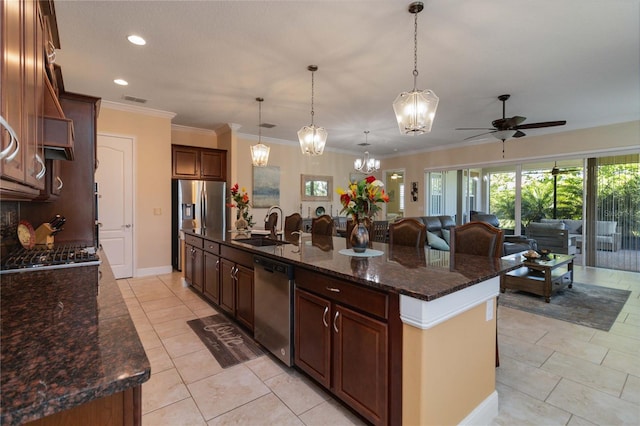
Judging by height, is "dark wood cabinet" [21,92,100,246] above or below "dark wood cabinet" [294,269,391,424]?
above

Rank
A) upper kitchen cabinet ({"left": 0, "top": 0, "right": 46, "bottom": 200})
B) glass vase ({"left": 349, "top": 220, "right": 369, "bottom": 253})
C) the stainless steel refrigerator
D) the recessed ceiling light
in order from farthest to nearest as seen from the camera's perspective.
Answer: the stainless steel refrigerator → the recessed ceiling light → glass vase ({"left": 349, "top": 220, "right": 369, "bottom": 253}) → upper kitchen cabinet ({"left": 0, "top": 0, "right": 46, "bottom": 200})

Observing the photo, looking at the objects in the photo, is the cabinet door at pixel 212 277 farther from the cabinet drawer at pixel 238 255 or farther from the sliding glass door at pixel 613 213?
the sliding glass door at pixel 613 213

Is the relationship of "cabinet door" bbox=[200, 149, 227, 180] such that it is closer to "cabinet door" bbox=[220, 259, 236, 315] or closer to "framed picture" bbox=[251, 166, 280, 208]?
"framed picture" bbox=[251, 166, 280, 208]

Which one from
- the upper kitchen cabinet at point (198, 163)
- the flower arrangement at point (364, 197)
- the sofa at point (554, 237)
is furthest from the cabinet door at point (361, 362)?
the sofa at point (554, 237)

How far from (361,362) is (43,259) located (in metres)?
2.05

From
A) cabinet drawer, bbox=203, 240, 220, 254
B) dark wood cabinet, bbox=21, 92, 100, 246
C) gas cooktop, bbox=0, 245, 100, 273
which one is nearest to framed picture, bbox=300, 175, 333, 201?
cabinet drawer, bbox=203, 240, 220, 254

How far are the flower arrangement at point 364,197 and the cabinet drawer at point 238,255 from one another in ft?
3.46

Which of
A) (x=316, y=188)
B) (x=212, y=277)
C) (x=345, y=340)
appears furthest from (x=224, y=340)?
(x=316, y=188)

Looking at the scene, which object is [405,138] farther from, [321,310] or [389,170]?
[321,310]

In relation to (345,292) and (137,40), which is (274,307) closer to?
(345,292)

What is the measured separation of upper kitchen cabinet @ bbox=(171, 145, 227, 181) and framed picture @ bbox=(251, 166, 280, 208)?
0.90 meters

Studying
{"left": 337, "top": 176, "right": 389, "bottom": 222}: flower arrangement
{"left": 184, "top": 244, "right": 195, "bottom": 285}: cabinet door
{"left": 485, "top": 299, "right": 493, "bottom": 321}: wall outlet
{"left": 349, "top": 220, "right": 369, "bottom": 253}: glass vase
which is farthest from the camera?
{"left": 184, "top": 244, "right": 195, "bottom": 285}: cabinet door

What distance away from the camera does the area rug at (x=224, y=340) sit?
2.58m

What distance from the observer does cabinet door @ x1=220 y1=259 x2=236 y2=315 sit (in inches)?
124
